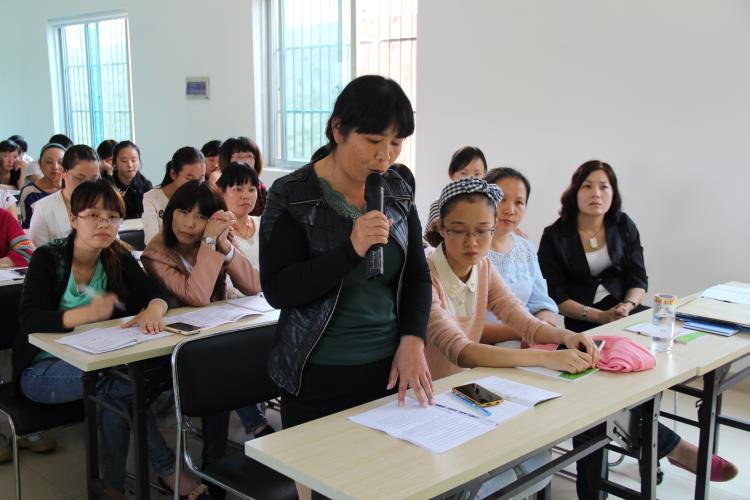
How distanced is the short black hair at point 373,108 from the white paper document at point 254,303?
137 cm

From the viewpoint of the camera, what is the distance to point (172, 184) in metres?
4.36

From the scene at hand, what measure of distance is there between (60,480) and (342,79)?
13.5 feet

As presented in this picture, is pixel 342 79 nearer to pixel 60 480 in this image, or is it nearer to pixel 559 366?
pixel 60 480

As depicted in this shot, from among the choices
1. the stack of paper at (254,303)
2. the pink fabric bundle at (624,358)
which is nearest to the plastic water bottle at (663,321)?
the pink fabric bundle at (624,358)

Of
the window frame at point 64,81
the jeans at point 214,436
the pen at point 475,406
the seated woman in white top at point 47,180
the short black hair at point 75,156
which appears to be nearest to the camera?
the pen at point 475,406

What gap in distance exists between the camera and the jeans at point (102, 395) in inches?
91.7

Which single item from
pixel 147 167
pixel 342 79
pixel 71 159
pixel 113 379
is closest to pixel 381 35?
pixel 342 79

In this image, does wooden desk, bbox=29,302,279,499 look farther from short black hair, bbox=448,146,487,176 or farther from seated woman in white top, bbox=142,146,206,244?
short black hair, bbox=448,146,487,176

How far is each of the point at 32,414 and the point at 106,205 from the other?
2.47 ft

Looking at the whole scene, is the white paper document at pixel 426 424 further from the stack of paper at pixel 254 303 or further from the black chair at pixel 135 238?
the black chair at pixel 135 238

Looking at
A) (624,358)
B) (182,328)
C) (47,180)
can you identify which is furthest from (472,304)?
(47,180)

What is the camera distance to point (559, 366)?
6.05 ft

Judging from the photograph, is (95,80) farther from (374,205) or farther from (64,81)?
(374,205)

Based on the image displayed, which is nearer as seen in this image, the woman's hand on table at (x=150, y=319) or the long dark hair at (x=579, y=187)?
the woman's hand on table at (x=150, y=319)
